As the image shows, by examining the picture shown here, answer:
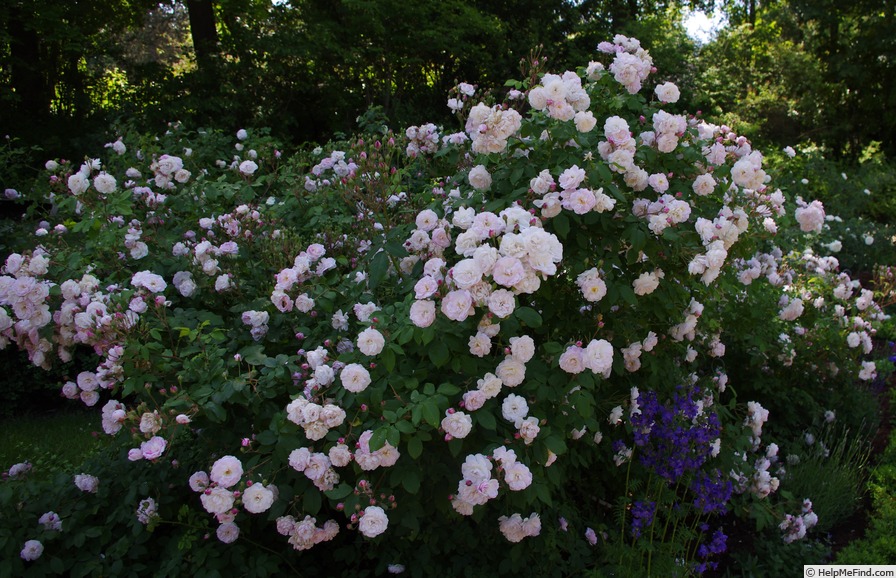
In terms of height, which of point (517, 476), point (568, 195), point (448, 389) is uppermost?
point (568, 195)

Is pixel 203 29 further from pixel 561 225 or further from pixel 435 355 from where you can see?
pixel 435 355

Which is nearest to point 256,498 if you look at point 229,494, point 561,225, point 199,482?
point 229,494

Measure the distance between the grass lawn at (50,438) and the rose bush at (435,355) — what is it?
4.01 ft

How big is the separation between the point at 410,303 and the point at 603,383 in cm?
111

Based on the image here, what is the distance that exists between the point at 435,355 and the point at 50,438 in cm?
338

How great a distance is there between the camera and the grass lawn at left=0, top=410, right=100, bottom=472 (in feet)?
13.1

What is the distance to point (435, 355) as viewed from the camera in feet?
7.20

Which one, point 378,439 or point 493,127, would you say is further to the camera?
point 493,127

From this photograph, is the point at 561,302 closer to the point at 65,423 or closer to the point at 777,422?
the point at 777,422

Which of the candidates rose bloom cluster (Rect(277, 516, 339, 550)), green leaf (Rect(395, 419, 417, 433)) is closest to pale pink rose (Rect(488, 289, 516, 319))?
green leaf (Rect(395, 419, 417, 433))

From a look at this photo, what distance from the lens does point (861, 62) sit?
1378 cm

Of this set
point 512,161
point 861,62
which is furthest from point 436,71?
point 512,161

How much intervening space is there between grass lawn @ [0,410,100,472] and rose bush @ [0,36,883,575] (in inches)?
48.1

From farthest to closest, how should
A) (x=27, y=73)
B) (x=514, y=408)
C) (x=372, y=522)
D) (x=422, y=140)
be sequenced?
(x=27, y=73) < (x=422, y=140) < (x=514, y=408) < (x=372, y=522)
